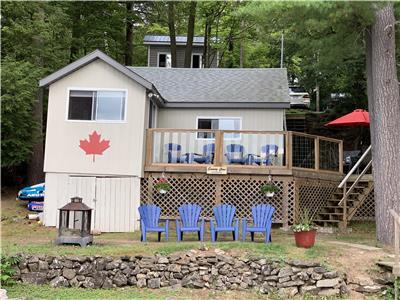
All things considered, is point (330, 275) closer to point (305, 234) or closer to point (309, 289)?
point (309, 289)

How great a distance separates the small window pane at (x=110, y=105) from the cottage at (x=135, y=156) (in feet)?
0.09

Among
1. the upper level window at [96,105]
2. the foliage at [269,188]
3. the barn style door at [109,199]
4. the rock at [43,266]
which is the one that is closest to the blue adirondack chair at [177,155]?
the barn style door at [109,199]

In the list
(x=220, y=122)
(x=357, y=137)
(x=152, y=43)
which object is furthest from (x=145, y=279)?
(x=152, y=43)

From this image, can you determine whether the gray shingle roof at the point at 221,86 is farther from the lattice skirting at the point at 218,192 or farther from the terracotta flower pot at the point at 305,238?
the terracotta flower pot at the point at 305,238

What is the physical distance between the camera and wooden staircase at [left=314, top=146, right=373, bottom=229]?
1268 centimetres

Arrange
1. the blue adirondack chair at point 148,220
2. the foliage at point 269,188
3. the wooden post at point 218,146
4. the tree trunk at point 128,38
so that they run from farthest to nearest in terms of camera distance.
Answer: the tree trunk at point 128,38
the wooden post at point 218,146
the foliage at point 269,188
the blue adirondack chair at point 148,220

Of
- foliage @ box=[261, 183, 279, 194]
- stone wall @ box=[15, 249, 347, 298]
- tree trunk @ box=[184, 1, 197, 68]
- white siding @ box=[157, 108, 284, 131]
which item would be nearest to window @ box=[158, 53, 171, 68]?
tree trunk @ box=[184, 1, 197, 68]

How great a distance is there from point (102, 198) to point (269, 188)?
14.8 ft

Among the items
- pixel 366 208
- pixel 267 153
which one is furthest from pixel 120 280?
pixel 366 208

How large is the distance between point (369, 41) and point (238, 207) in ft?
17.8

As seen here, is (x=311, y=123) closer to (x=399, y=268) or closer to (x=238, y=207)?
(x=238, y=207)

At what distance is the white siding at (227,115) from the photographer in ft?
48.4

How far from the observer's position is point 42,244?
9.73 meters

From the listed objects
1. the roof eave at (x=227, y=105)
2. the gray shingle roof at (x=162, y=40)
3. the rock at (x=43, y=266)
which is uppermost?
the gray shingle roof at (x=162, y=40)
